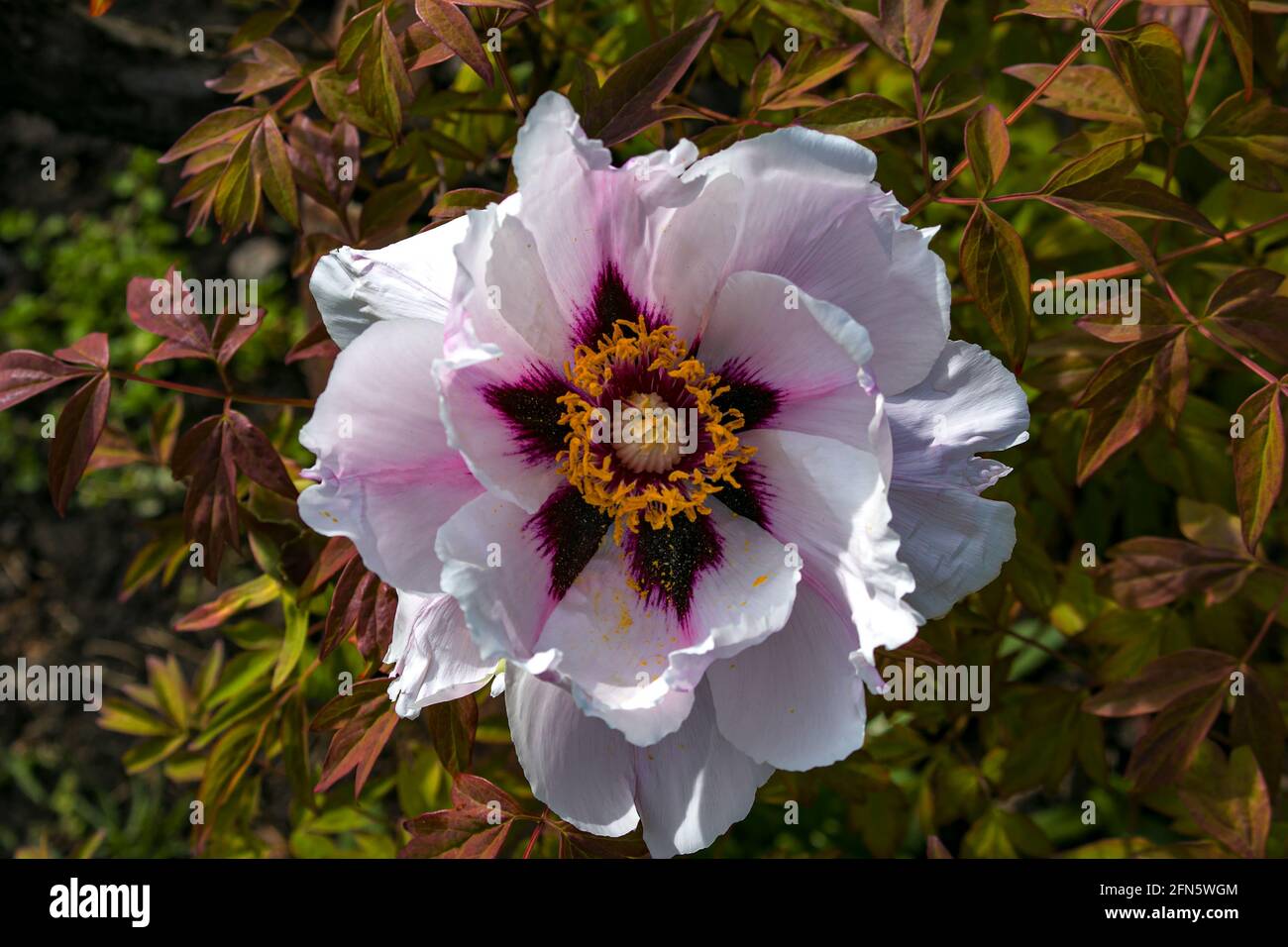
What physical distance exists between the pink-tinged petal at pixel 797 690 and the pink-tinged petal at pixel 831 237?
0.34 meters

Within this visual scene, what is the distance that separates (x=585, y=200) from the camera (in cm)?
146

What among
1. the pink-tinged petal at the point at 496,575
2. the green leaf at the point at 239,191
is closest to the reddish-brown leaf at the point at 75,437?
the green leaf at the point at 239,191

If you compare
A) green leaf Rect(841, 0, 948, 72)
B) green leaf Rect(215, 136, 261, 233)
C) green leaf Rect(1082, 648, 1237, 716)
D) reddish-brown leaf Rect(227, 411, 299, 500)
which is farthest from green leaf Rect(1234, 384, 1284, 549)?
green leaf Rect(215, 136, 261, 233)

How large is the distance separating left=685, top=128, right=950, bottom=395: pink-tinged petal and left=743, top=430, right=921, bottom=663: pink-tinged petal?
0.46 feet

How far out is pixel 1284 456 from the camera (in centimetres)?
172

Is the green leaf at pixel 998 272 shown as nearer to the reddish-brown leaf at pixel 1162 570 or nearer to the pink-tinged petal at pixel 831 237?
the pink-tinged petal at pixel 831 237

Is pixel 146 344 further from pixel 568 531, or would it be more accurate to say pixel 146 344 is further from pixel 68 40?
pixel 568 531

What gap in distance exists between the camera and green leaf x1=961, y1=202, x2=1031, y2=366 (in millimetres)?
1656

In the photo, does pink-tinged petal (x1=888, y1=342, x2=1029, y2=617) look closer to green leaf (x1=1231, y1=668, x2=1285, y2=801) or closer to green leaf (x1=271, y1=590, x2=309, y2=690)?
green leaf (x1=1231, y1=668, x2=1285, y2=801)

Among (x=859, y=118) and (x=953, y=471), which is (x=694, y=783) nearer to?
(x=953, y=471)

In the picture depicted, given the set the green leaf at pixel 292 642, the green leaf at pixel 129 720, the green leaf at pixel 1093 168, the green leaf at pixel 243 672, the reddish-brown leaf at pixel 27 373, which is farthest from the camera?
the green leaf at pixel 129 720

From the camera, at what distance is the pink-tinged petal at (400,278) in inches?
60.6

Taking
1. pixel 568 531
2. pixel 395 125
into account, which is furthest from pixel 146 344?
pixel 568 531

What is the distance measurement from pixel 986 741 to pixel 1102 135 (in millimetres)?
1310
